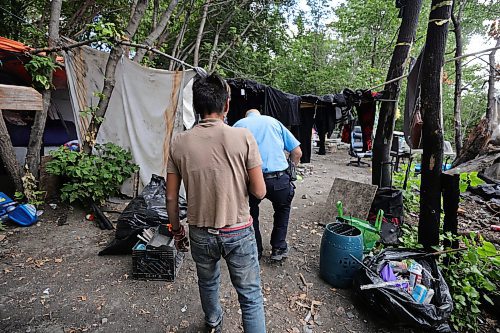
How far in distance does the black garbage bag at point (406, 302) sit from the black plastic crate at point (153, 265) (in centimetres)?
179

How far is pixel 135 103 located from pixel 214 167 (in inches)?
146

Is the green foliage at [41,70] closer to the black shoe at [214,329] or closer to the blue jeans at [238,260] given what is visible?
the blue jeans at [238,260]

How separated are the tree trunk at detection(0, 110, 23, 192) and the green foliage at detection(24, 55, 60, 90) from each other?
704 millimetres

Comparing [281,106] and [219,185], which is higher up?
[281,106]

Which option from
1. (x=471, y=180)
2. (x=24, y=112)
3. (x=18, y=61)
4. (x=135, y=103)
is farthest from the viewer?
(x=24, y=112)

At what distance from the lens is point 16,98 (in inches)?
42.9

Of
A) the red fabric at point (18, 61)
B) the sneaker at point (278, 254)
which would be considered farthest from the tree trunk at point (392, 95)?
the red fabric at point (18, 61)

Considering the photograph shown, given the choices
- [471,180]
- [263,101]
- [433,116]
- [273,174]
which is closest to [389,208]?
[471,180]

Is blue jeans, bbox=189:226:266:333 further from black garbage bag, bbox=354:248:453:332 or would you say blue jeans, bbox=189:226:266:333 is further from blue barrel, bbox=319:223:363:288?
blue barrel, bbox=319:223:363:288

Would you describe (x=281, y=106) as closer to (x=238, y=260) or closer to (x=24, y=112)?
(x=238, y=260)

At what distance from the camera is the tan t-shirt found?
5.10 ft

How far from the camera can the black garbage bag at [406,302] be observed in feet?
6.79

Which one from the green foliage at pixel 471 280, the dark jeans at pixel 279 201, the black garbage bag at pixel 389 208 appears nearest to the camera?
the green foliage at pixel 471 280

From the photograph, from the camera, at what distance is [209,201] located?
162cm
